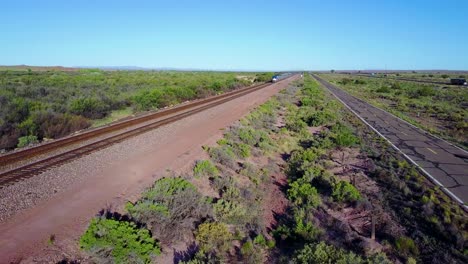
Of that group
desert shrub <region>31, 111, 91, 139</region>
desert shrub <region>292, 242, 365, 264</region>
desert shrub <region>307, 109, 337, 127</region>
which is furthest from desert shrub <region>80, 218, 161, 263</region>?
desert shrub <region>307, 109, 337, 127</region>

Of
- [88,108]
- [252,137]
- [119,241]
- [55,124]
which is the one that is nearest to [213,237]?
[119,241]

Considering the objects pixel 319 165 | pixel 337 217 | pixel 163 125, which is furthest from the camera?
pixel 163 125

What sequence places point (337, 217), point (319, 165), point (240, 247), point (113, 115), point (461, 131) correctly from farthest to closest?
1. point (113, 115)
2. point (461, 131)
3. point (319, 165)
4. point (337, 217)
5. point (240, 247)

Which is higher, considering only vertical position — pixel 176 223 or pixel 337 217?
pixel 176 223

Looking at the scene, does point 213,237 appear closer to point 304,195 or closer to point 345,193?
point 304,195

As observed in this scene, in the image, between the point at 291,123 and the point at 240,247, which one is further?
the point at 291,123

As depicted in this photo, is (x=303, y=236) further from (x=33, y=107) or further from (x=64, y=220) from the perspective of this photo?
(x=33, y=107)

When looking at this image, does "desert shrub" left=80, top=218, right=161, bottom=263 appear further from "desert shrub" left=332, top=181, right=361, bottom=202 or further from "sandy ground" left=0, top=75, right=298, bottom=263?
"desert shrub" left=332, top=181, right=361, bottom=202

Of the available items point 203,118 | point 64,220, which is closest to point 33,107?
point 203,118
